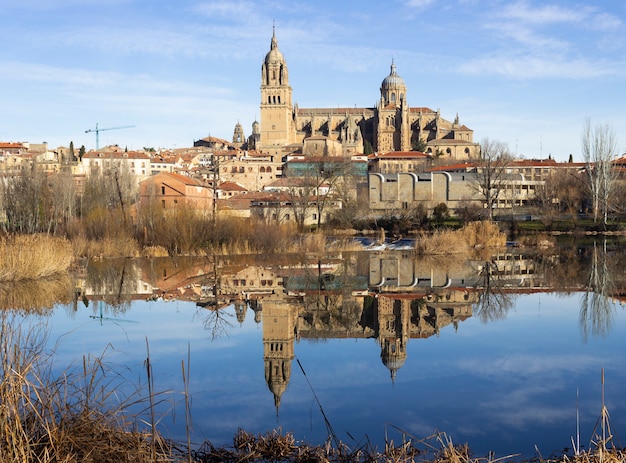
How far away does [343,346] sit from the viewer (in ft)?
30.3

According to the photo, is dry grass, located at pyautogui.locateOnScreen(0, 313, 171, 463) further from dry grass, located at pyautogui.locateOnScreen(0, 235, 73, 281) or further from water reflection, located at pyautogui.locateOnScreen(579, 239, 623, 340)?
dry grass, located at pyautogui.locateOnScreen(0, 235, 73, 281)

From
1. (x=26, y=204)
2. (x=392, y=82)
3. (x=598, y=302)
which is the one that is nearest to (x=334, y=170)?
(x=26, y=204)

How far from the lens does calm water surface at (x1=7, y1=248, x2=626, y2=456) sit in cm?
590

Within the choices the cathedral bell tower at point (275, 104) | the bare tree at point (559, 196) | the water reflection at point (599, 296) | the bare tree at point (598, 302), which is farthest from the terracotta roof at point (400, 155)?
the bare tree at point (598, 302)

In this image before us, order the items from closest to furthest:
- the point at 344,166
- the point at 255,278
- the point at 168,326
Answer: the point at 168,326, the point at 255,278, the point at 344,166

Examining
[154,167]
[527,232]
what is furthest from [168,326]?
[154,167]

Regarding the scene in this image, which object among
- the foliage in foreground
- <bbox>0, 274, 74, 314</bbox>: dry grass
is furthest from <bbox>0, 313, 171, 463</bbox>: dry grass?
<bbox>0, 274, 74, 314</bbox>: dry grass

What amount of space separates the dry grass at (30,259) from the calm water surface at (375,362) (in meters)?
3.57

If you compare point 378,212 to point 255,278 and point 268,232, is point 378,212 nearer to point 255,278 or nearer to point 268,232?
point 268,232

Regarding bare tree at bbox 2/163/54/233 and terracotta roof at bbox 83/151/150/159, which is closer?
bare tree at bbox 2/163/54/233

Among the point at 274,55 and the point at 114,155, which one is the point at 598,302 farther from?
the point at 274,55

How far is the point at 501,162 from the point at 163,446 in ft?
146

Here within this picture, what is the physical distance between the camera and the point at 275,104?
92.1 m

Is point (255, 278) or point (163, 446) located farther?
point (255, 278)
